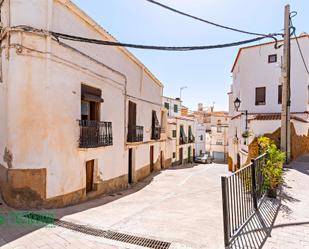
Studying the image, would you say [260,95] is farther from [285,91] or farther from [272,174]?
[272,174]

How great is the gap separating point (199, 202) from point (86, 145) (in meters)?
4.24

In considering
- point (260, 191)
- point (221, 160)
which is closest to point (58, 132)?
point (260, 191)

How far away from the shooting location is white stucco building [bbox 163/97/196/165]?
26.4 metres

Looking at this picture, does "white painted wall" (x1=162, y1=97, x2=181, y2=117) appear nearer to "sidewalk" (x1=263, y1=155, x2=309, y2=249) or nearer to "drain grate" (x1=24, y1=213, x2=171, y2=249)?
"sidewalk" (x1=263, y1=155, x2=309, y2=249)

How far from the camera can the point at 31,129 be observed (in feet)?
21.1

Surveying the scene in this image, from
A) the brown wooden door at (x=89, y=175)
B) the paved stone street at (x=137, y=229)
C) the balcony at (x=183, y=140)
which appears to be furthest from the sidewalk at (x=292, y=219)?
the balcony at (x=183, y=140)

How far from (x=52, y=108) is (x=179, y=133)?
73.0 feet

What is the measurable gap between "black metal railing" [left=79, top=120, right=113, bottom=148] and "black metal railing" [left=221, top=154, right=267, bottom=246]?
547cm

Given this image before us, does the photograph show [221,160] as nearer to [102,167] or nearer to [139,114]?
[139,114]

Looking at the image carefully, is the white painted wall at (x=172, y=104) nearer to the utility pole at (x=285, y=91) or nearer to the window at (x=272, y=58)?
the window at (x=272, y=58)

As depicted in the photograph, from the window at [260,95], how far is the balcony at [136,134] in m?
9.21

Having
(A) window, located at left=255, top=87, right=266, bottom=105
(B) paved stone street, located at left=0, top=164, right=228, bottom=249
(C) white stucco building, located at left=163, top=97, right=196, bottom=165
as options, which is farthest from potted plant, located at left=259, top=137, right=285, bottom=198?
(C) white stucco building, located at left=163, top=97, right=196, bottom=165

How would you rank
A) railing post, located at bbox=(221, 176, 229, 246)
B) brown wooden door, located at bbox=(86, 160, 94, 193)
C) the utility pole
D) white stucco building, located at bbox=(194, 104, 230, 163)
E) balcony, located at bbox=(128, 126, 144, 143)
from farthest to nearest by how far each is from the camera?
white stucco building, located at bbox=(194, 104, 230, 163), balcony, located at bbox=(128, 126, 144, 143), brown wooden door, located at bbox=(86, 160, 94, 193), the utility pole, railing post, located at bbox=(221, 176, 229, 246)

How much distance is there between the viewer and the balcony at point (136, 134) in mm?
12688
